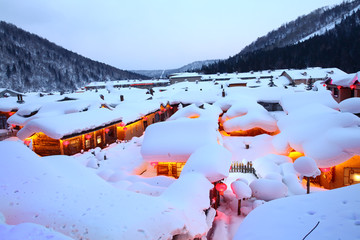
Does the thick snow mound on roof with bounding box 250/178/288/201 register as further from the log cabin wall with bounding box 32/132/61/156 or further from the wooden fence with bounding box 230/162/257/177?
the log cabin wall with bounding box 32/132/61/156

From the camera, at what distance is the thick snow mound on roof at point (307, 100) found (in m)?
21.8

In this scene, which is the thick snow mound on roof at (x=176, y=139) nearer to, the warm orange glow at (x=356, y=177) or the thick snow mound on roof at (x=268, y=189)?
the thick snow mound on roof at (x=268, y=189)

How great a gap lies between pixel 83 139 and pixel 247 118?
16717 millimetres

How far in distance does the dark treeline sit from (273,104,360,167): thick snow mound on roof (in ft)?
207

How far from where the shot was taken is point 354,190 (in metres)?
4.69

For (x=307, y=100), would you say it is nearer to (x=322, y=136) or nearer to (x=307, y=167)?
(x=322, y=136)

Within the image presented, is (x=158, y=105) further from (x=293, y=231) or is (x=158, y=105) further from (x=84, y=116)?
(x=293, y=231)

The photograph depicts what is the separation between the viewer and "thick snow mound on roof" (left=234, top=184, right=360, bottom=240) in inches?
143

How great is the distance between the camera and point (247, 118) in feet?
79.5

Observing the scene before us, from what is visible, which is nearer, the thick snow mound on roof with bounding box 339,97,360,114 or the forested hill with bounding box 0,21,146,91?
the thick snow mound on roof with bounding box 339,97,360,114

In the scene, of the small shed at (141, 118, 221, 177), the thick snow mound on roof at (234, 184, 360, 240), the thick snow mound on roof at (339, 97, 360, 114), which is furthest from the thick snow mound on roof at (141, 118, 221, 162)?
the thick snow mound on roof at (339, 97, 360, 114)

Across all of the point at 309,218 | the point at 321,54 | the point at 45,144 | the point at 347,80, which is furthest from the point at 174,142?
the point at 321,54

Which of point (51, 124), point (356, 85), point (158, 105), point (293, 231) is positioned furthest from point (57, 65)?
point (293, 231)

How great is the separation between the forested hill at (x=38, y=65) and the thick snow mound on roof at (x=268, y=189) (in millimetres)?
108685
